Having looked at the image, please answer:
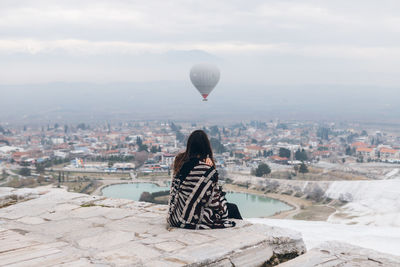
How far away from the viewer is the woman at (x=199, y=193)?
312 cm

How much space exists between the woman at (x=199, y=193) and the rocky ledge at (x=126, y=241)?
8 centimetres

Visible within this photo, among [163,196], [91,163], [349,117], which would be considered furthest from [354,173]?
[349,117]

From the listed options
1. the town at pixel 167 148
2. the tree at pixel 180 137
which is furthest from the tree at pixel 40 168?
the tree at pixel 180 137

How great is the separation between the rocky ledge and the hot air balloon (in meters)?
17.3

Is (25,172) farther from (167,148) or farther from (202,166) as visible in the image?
(202,166)

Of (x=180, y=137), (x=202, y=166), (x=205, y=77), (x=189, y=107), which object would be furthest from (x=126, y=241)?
(x=189, y=107)

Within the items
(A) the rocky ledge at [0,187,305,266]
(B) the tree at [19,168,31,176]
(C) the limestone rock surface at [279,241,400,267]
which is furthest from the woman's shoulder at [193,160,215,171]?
(B) the tree at [19,168,31,176]

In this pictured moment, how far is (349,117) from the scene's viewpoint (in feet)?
376

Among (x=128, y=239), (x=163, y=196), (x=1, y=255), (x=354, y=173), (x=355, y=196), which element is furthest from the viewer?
(x=354, y=173)

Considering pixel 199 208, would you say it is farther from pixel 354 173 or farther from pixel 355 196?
pixel 354 173

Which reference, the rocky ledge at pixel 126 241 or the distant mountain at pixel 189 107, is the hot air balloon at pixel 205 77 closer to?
the rocky ledge at pixel 126 241

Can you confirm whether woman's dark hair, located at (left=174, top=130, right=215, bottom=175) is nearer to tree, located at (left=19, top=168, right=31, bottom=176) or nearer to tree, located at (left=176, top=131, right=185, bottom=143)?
tree, located at (left=19, top=168, right=31, bottom=176)

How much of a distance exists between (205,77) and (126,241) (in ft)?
60.7

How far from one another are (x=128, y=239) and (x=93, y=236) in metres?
0.28
